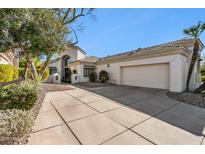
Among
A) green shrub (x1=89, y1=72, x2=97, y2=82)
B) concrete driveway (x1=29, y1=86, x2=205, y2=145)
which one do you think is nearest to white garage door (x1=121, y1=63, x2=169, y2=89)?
green shrub (x1=89, y1=72, x2=97, y2=82)

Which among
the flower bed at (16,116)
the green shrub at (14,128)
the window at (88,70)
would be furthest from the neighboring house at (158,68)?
the green shrub at (14,128)

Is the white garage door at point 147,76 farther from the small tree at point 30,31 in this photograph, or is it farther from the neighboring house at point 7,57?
the neighboring house at point 7,57

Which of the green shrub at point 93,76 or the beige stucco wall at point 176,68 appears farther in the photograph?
the green shrub at point 93,76

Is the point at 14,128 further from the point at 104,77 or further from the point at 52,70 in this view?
the point at 52,70

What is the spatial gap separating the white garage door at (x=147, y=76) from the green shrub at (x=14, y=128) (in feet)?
29.8

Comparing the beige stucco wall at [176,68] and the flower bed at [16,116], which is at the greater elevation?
the beige stucco wall at [176,68]

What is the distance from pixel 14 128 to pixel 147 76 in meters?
9.59

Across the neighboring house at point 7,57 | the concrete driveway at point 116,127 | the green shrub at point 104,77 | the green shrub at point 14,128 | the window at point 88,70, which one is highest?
the neighboring house at point 7,57

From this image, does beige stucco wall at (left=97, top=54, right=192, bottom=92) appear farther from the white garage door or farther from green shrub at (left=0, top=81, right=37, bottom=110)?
green shrub at (left=0, top=81, right=37, bottom=110)

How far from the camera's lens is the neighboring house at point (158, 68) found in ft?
26.4

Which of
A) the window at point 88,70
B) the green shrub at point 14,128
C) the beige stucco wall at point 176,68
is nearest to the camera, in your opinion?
the green shrub at point 14,128

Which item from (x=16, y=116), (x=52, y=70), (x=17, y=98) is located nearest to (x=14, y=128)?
(x=16, y=116)
